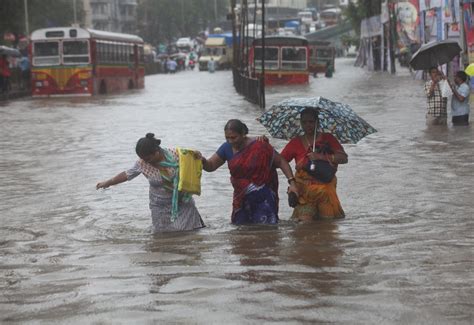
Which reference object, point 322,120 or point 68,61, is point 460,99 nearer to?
point 322,120

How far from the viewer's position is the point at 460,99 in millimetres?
18078

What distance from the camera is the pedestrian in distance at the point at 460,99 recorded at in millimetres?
17812

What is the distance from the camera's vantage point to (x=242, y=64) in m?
41.2

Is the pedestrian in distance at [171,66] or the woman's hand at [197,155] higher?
the woman's hand at [197,155]

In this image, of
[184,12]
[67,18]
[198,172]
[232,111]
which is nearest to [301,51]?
[232,111]

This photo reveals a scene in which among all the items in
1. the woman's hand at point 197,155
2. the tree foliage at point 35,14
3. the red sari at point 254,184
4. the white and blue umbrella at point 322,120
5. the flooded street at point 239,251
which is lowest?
the flooded street at point 239,251

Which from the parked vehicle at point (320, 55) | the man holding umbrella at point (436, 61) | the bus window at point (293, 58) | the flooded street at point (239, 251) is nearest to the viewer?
the flooded street at point (239, 251)

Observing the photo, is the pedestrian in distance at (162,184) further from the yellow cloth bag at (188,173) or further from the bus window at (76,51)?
the bus window at (76,51)

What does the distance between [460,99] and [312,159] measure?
32.5 feet

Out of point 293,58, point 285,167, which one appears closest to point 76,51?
point 293,58

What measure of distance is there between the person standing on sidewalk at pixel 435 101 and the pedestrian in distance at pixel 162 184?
31.3 ft

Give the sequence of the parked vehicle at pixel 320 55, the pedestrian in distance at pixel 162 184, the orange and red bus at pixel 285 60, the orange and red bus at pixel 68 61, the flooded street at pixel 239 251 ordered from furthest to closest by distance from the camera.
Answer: the parked vehicle at pixel 320 55
the orange and red bus at pixel 285 60
the orange and red bus at pixel 68 61
the pedestrian in distance at pixel 162 184
the flooded street at pixel 239 251

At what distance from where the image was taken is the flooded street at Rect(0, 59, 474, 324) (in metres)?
5.87

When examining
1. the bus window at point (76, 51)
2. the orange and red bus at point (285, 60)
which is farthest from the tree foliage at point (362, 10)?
the bus window at point (76, 51)
